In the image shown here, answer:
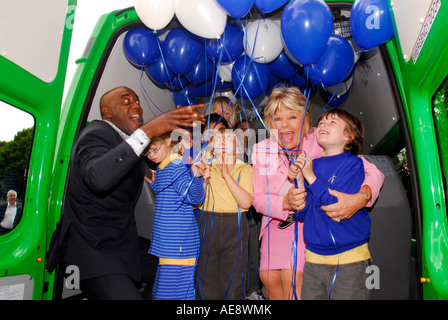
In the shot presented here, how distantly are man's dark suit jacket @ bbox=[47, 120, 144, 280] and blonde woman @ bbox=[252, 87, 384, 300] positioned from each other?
885 mm

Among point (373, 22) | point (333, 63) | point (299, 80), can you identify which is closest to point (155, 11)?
point (333, 63)

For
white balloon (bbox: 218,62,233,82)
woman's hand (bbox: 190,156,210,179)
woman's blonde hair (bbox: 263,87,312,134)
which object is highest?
white balloon (bbox: 218,62,233,82)

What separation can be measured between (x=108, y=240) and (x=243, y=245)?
0.95 m

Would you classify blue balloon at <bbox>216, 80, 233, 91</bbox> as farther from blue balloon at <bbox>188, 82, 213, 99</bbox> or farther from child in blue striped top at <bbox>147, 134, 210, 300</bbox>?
child in blue striped top at <bbox>147, 134, 210, 300</bbox>

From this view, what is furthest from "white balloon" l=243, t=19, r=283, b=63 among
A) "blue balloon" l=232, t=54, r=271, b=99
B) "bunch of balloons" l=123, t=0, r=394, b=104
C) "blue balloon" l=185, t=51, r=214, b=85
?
"blue balloon" l=185, t=51, r=214, b=85

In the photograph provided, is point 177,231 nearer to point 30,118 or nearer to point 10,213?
point 10,213

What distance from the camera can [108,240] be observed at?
2199 mm

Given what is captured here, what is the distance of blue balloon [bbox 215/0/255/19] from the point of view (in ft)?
7.27

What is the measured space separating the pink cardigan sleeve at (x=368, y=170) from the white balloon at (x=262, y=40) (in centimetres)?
70

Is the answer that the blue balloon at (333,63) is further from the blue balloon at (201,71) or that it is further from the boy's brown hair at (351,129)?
the blue balloon at (201,71)

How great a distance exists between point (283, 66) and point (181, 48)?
0.93 m
